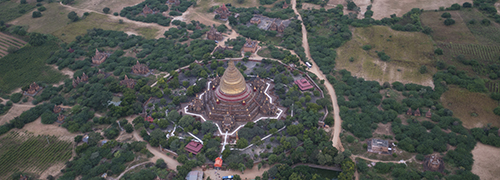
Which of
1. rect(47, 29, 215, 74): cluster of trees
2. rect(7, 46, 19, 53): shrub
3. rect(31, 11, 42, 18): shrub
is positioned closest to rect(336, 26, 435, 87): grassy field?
rect(47, 29, 215, 74): cluster of trees

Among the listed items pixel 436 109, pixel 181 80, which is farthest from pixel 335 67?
pixel 181 80

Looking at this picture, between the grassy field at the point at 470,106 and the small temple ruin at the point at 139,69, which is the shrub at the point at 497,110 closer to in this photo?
the grassy field at the point at 470,106

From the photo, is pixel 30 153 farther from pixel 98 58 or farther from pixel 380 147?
pixel 380 147

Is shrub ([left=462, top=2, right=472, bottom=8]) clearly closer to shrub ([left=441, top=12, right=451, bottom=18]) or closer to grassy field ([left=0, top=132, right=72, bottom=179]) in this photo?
shrub ([left=441, top=12, right=451, bottom=18])

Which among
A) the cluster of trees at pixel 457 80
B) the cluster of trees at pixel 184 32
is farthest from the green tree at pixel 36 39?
the cluster of trees at pixel 457 80

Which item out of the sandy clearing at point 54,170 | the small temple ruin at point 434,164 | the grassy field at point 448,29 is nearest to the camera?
the small temple ruin at point 434,164

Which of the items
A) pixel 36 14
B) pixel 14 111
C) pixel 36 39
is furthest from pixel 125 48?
pixel 36 14
